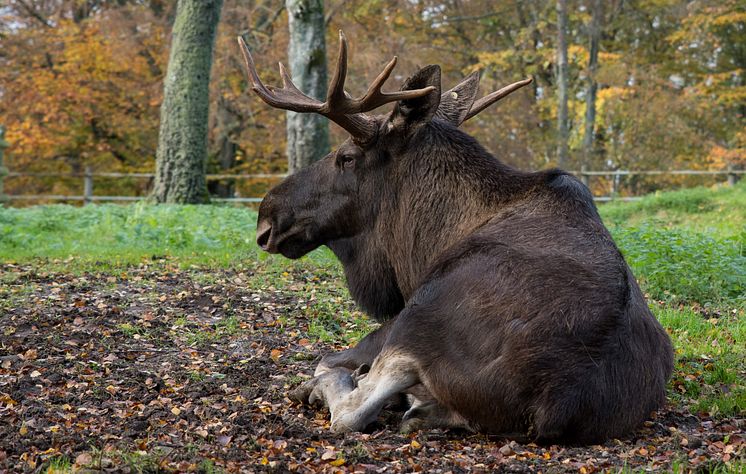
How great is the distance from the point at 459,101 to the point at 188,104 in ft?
35.2

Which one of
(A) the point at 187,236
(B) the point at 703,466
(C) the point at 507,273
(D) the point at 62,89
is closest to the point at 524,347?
(C) the point at 507,273

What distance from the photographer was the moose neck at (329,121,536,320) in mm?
5035

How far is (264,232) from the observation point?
18.4 feet

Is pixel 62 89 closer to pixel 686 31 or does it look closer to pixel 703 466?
pixel 686 31

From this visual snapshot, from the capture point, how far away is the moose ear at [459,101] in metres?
5.67

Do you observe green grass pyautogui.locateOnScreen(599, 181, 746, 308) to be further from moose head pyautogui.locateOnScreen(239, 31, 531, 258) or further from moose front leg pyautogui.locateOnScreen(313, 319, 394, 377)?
moose front leg pyautogui.locateOnScreen(313, 319, 394, 377)

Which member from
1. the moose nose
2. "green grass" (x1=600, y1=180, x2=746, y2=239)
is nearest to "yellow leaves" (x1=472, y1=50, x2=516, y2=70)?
"green grass" (x1=600, y1=180, x2=746, y2=239)

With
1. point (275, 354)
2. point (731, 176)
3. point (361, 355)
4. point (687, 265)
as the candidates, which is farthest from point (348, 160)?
point (731, 176)

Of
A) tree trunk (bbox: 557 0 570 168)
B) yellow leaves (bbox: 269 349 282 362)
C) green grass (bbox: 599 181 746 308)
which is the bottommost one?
yellow leaves (bbox: 269 349 282 362)

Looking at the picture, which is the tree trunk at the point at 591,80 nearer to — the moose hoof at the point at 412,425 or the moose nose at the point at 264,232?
the moose nose at the point at 264,232

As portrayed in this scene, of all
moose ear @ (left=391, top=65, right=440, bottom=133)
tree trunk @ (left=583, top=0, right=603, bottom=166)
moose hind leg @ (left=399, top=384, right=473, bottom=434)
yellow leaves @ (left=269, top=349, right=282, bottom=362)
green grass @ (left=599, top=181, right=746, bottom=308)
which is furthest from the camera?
tree trunk @ (left=583, top=0, right=603, bottom=166)

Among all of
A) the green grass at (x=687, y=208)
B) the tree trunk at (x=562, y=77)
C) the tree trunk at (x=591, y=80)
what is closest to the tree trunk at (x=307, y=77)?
the green grass at (x=687, y=208)

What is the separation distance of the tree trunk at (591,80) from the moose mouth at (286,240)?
2000 cm

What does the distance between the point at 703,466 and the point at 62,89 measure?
78.0 ft
